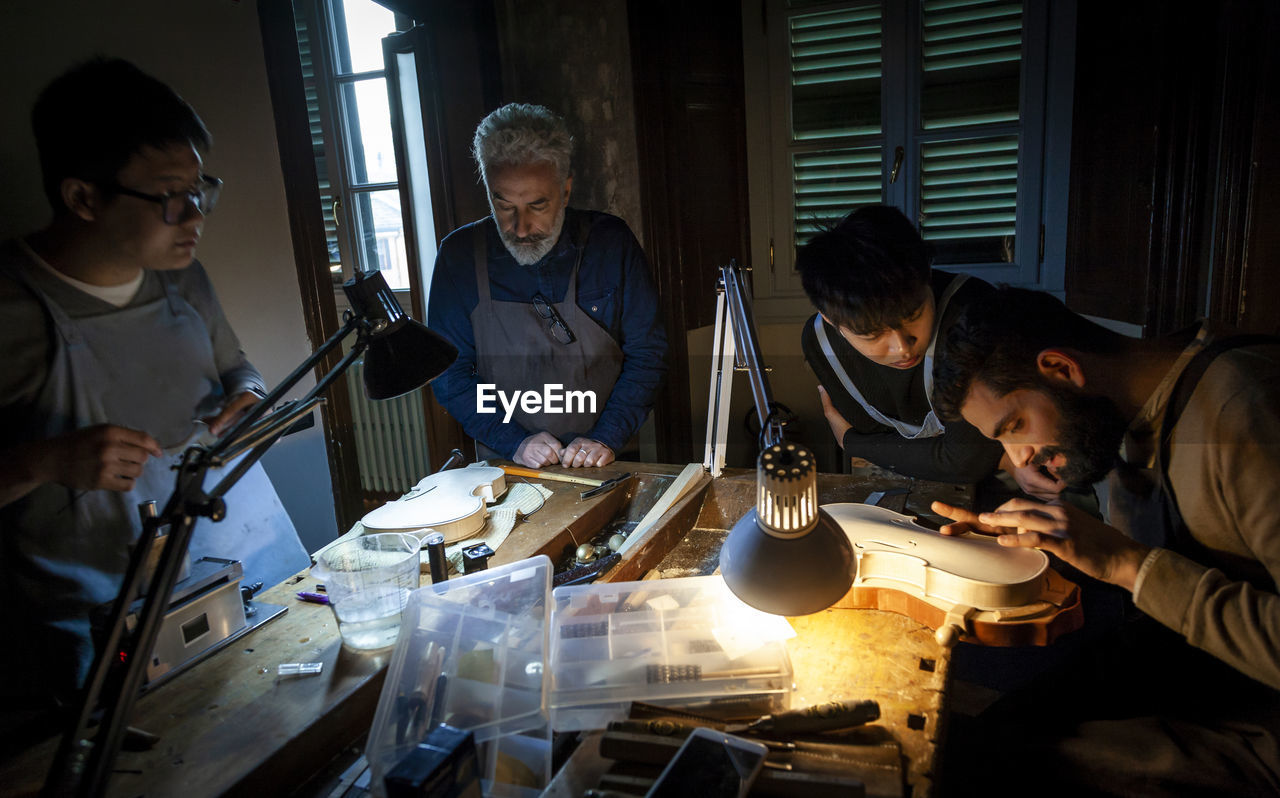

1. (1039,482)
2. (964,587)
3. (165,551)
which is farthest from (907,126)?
(165,551)

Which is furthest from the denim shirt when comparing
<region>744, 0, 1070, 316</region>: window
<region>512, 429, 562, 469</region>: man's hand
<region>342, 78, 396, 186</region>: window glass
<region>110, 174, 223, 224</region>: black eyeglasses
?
<region>744, 0, 1070, 316</region>: window

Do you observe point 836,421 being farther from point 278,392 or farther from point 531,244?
point 278,392

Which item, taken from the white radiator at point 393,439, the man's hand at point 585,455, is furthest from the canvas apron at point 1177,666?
the white radiator at point 393,439

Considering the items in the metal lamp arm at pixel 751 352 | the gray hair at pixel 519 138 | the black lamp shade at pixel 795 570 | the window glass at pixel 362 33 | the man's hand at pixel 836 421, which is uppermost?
the window glass at pixel 362 33

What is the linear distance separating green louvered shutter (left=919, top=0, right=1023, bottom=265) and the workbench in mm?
2886

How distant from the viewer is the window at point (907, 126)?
3.49 m

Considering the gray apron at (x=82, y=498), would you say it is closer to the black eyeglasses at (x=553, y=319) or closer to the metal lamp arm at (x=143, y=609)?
the metal lamp arm at (x=143, y=609)

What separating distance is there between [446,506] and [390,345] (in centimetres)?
66

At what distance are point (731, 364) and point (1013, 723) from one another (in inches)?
41.8

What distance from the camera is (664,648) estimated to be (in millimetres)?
1179

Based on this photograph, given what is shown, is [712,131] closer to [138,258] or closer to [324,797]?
[138,258]

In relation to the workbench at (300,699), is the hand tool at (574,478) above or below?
above

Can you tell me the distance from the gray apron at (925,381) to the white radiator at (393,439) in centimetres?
243

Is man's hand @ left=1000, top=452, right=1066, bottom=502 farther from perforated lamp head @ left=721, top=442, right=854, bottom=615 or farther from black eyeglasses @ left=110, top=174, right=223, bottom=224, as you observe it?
black eyeglasses @ left=110, top=174, right=223, bottom=224
